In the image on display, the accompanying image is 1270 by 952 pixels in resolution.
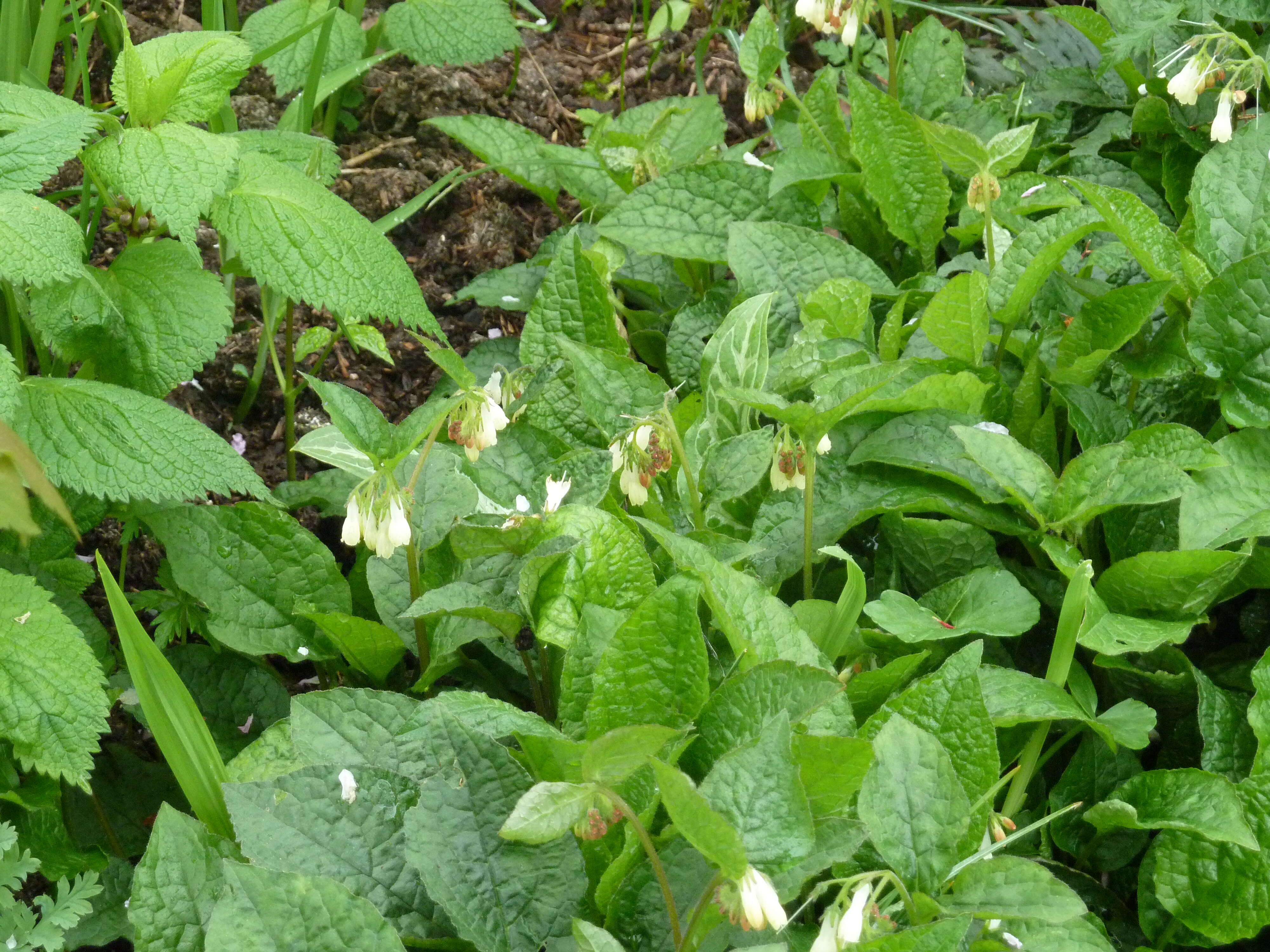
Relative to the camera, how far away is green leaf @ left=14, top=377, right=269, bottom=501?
177cm

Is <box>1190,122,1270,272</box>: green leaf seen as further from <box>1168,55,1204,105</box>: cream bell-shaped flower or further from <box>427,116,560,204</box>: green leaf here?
<box>427,116,560,204</box>: green leaf

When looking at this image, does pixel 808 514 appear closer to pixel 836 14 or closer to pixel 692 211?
pixel 692 211

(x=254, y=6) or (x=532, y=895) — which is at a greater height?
(x=254, y=6)

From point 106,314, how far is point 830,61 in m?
Result: 2.20

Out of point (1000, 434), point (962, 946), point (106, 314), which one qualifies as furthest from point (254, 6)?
point (962, 946)

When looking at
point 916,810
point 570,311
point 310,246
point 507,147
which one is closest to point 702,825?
point 916,810

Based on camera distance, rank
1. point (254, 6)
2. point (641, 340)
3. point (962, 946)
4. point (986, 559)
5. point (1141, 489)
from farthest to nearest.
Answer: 1. point (254, 6)
2. point (641, 340)
3. point (986, 559)
4. point (1141, 489)
5. point (962, 946)

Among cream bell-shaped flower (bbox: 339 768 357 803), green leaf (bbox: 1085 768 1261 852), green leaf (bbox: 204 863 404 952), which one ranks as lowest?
green leaf (bbox: 1085 768 1261 852)

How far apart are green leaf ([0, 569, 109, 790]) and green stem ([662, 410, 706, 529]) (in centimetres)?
83

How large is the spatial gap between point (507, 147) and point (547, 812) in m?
1.95

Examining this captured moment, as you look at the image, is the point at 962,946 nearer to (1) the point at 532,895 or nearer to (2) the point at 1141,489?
(1) the point at 532,895

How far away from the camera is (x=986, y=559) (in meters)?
2.03

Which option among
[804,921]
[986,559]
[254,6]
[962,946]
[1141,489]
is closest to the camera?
[962,946]

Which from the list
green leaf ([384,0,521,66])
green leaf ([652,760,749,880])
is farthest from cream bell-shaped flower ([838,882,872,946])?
green leaf ([384,0,521,66])
